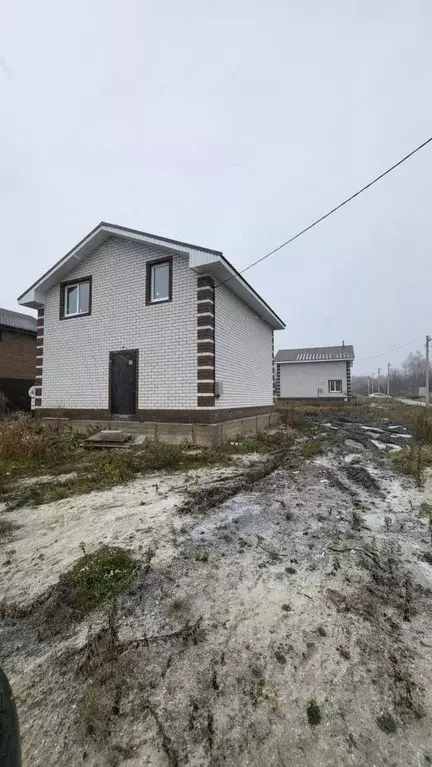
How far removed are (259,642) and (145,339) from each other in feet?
28.6

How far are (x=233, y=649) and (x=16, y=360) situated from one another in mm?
19217

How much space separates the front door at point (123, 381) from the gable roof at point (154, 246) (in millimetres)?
3214

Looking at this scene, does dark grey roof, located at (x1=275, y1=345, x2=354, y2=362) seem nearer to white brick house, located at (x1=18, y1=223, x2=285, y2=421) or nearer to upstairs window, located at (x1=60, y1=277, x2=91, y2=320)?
white brick house, located at (x1=18, y1=223, x2=285, y2=421)

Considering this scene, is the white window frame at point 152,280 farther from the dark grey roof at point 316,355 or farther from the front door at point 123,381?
the dark grey roof at point 316,355

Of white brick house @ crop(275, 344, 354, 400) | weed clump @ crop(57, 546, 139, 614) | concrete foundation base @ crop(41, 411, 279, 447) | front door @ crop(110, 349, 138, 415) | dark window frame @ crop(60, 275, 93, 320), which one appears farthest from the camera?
white brick house @ crop(275, 344, 354, 400)

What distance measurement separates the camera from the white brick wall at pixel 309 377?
29.4m

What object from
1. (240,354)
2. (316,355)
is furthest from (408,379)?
(240,354)

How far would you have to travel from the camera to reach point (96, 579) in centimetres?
277

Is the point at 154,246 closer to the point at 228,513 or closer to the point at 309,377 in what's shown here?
the point at 228,513

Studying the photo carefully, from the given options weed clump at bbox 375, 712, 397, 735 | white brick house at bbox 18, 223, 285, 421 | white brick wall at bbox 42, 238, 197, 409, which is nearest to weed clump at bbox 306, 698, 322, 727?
weed clump at bbox 375, 712, 397, 735

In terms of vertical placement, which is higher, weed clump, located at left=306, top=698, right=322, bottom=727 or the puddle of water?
the puddle of water

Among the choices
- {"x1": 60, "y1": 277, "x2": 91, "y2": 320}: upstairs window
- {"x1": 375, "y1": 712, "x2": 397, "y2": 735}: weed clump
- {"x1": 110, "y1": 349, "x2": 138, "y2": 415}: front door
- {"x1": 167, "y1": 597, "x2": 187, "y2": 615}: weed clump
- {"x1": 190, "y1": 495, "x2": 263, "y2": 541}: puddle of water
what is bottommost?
{"x1": 375, "y1": 712, "x2": 397, "y2": 735}: weed clump

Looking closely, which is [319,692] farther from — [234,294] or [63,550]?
[234,294]

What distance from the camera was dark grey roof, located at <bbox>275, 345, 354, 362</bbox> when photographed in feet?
96.1
